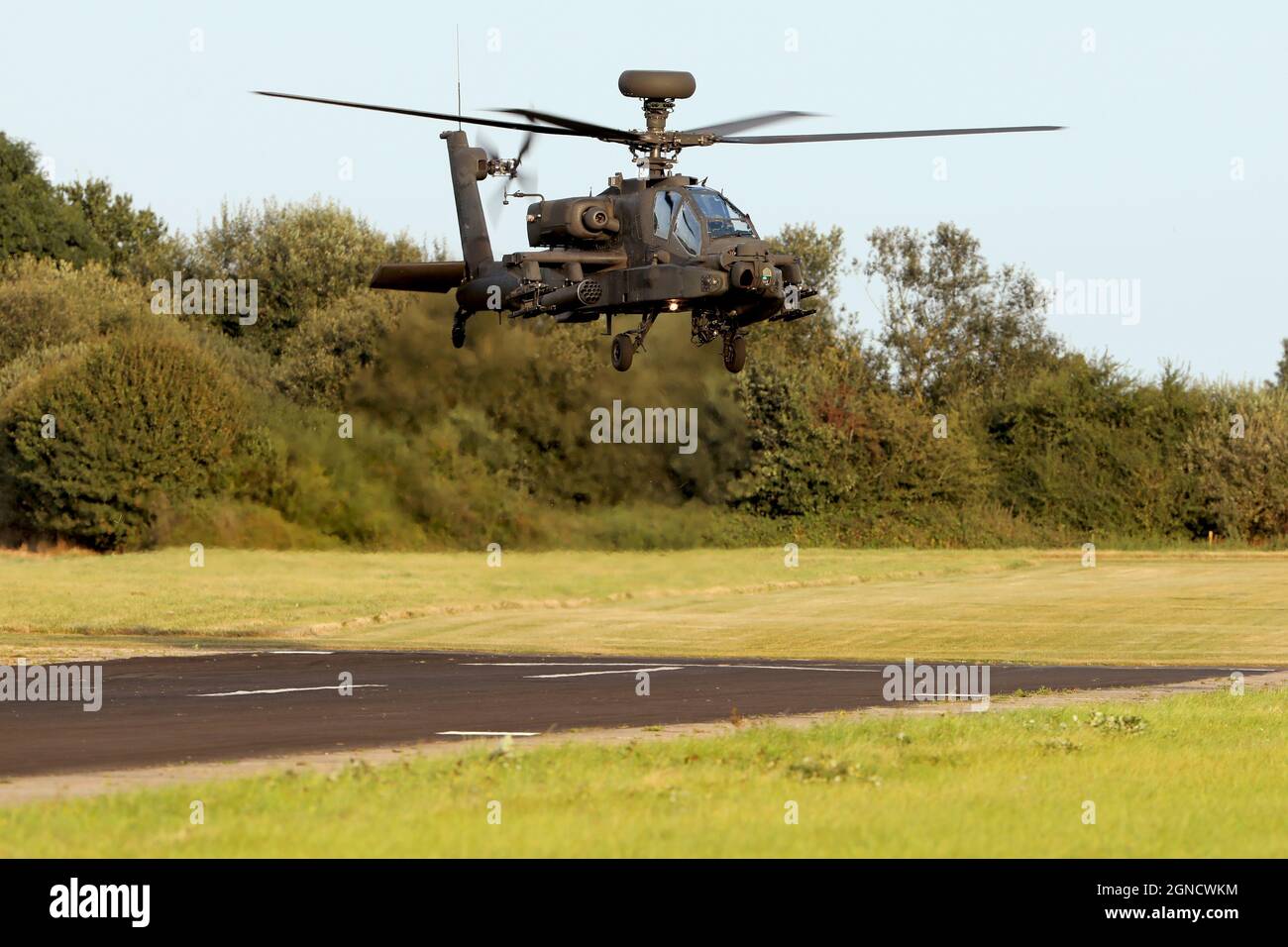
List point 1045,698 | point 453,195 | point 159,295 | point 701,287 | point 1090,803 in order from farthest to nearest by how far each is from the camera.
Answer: point 159,295, point 453,195, point 701,287, point 1045,698, point 1090,803

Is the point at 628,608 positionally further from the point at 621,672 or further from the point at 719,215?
the point at 719,215

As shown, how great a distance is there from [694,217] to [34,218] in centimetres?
8679

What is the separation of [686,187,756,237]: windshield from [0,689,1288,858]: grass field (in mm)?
11845

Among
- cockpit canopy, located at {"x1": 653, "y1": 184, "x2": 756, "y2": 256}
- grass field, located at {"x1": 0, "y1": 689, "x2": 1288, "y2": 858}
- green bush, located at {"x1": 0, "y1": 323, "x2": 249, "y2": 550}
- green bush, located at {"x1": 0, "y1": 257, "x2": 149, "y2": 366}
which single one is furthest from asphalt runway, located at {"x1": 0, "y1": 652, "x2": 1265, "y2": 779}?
green bush, located at {"x1": 0, "y1": 257, "x2": 149, "y2": 366}

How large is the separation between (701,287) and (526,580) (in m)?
20.1

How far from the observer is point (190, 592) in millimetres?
49094

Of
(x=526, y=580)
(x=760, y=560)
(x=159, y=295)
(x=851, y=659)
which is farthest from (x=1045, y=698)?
(x=159, y=295)

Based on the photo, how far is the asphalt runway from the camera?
1950 cm

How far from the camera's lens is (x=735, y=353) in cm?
3034

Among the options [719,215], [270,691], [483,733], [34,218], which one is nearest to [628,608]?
[719,215]

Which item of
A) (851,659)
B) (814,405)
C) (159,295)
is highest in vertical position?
(159,295)

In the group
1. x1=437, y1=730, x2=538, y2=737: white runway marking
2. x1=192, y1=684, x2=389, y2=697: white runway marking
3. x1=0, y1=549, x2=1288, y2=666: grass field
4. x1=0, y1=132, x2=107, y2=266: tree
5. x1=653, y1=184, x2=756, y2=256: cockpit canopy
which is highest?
x1=0, y1=132, x2=107, y2=266: tree

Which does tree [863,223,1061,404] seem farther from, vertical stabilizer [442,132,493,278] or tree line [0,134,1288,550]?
vertical stabilizer [442,132,493,278]
